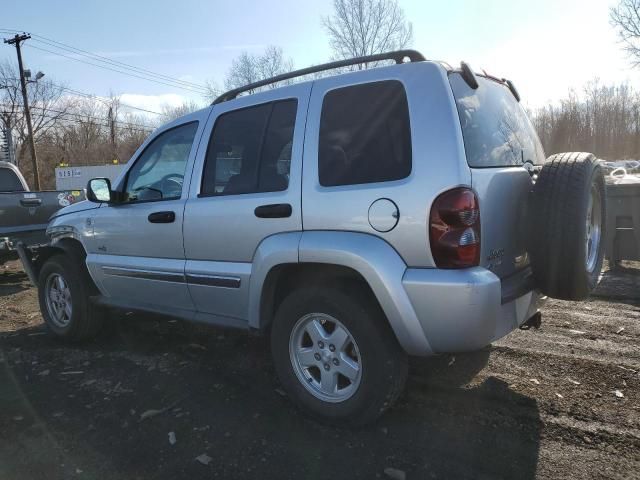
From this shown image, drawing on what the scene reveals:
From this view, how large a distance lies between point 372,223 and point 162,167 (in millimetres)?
2151

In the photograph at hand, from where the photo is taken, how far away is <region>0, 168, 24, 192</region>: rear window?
896 cm

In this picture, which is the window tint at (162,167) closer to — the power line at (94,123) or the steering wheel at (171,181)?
the steering wheel at (171,181)

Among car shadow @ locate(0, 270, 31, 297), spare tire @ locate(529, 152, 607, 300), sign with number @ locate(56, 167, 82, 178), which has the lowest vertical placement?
car shadow @ locate(0, 270, 31, 297)

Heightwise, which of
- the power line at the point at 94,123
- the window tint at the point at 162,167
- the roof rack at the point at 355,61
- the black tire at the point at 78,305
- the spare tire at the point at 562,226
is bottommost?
the black tire at the point at 78,305

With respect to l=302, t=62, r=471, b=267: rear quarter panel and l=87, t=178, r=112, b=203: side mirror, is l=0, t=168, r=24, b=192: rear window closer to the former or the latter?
l=87, t=178, r=112, b=203: side mirror

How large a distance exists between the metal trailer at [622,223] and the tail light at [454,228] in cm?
585

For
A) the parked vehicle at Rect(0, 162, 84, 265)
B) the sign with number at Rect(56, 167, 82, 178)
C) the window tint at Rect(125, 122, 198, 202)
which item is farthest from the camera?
the sign with number at Rect(56, 167, 82, 178)

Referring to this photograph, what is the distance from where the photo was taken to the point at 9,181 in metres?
9.06

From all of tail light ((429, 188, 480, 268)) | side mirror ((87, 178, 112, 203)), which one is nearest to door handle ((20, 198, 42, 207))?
side mirror ((87, 178, 112, 203))

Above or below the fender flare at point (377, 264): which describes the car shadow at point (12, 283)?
below

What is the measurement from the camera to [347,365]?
9.97ft

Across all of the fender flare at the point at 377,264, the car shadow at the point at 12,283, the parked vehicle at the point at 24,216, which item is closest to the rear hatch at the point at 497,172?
the fender flare at the point at 377,264

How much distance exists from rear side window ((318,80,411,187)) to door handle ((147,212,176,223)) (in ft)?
4.51

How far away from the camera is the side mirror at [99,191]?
14.3 ft
